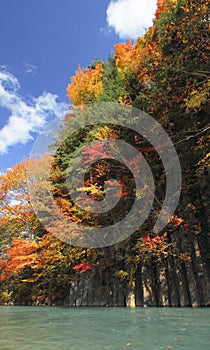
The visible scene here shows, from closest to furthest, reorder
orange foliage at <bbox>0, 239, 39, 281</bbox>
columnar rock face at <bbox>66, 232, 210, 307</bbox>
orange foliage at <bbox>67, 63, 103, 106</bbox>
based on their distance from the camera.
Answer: columnar rock face at <bbox>66, 232, 210, 307</bbox> < orange foliage at <bbox>0, 239, 39, 281</bbox> < orange foliage at <bbox>67, 63, 103, 106</bbox>

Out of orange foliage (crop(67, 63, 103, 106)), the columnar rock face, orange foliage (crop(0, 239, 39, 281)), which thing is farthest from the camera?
orange foliage (crop(67, 63, 103, 106))

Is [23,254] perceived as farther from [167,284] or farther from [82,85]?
[82,85]

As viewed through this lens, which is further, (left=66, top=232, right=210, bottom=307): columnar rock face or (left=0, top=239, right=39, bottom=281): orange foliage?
(left=0, top=239, right=39, bottom=281): orange foliage

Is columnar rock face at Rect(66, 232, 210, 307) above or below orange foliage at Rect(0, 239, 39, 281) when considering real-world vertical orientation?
below

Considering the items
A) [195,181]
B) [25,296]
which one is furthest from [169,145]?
[25,296]

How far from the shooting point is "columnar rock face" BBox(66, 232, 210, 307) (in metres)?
9.16

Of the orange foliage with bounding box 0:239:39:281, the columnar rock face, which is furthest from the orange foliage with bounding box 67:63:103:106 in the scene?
the columnar rock face

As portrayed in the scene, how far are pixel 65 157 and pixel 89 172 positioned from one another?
1.98 m

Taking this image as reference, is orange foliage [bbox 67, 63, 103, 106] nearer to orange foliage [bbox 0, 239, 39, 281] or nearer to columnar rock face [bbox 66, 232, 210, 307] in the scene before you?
orange foliage [bbox 0, 239, 39, 281]

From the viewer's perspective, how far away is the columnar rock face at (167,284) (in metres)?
9.16

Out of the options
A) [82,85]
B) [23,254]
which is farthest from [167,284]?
[82,85]

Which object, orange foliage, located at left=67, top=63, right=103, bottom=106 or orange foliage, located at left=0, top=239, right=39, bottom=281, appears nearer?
orange foliage, located at left=0, top=239, right=39, bottom=281

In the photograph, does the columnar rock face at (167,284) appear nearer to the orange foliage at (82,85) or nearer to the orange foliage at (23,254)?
the orange foliage at (23,254)

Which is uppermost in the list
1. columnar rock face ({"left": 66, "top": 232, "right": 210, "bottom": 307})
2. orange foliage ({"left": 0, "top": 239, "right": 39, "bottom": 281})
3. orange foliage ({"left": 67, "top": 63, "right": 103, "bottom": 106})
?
orange foliage ({"left": 67, "top": 63, "right": 103, "bottom": 106})
